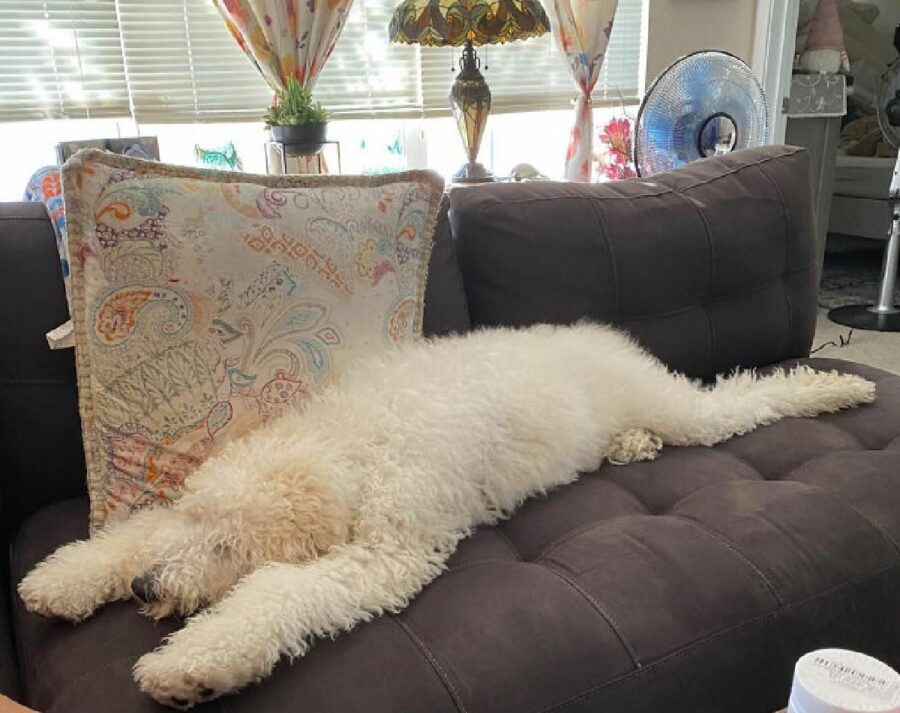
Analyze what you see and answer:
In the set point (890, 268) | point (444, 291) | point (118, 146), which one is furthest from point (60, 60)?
point (890, 268)

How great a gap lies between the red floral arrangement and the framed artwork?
1826 millimetres

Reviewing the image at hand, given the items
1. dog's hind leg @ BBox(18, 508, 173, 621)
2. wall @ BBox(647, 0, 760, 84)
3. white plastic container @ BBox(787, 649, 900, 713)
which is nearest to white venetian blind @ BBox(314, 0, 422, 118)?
wall @ BBox(647, 0, 760, 84)

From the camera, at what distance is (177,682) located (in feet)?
2.47

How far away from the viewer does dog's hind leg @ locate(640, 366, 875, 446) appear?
53.9 inches

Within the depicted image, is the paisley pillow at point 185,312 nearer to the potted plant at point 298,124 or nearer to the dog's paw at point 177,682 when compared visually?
the dog's paw at point 177,682

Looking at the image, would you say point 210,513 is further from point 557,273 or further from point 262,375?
point 557,273

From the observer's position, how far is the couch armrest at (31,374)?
3.89 feet

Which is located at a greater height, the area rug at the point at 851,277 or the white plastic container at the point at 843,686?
the white plastic container at the point at 843,686

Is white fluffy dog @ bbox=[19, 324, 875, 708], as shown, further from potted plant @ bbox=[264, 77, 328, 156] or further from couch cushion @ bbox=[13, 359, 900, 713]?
potted plant @ bbox=[264, 77, 328, 156]

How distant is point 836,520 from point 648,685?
41 centimetres

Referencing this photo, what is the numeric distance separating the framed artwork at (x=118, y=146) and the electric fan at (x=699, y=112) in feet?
4.70

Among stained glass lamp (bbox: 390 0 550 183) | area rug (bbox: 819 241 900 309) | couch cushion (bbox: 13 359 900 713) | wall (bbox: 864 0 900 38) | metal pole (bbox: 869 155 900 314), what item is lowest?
area rug (bbox: 819 241 900 309)

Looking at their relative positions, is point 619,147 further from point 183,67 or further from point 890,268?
point 183,67

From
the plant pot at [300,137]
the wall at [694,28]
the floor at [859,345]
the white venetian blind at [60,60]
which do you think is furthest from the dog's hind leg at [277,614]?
the wall at [694,28]
